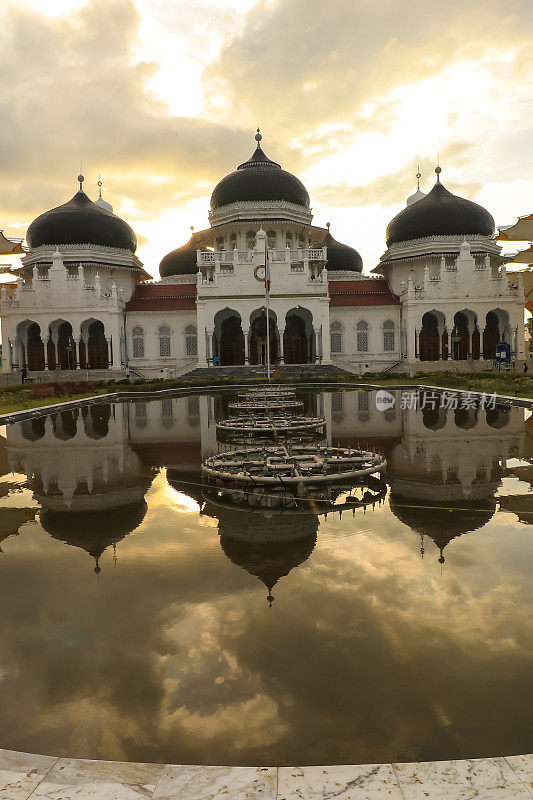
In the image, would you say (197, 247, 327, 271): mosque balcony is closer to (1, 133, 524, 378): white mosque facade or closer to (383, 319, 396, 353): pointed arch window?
(1, 133, 524, 378): white mosque facade

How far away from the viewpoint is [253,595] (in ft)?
16.2

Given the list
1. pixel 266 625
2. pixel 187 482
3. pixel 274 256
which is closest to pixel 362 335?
pixel 274 256

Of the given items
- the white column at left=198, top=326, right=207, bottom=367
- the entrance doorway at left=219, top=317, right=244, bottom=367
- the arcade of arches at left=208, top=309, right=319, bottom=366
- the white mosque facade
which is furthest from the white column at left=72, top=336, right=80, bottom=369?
the entrance doorway at left=219, top=317, right=244, bottom=367

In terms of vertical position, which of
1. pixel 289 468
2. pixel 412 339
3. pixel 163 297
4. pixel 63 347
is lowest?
pixel 289 468

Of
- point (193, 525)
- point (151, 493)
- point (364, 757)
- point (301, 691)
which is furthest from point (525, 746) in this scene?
point (151, 493)

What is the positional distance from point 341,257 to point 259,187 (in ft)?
41.8

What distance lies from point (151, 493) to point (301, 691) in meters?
5.68

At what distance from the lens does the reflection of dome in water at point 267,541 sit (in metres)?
5.56

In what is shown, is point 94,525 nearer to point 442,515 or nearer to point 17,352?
point 442,515

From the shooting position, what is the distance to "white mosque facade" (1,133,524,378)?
4322cm

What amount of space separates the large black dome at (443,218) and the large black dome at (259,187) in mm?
9527

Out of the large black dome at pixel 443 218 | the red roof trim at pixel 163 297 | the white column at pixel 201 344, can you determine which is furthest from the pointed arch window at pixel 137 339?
the large black dome at pixel 443 218

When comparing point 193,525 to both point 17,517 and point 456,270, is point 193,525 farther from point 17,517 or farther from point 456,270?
point 456,270

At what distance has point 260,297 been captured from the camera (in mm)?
42969
